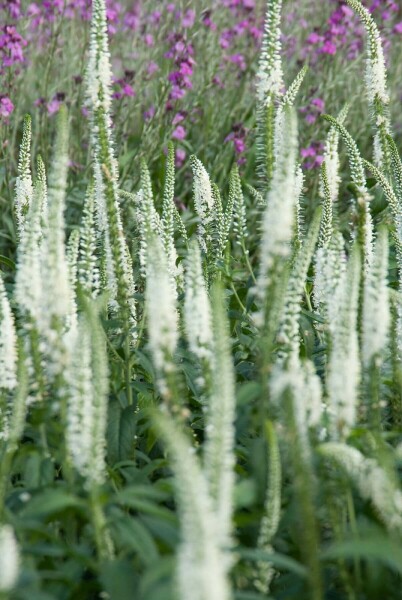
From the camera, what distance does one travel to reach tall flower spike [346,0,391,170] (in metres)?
5.02

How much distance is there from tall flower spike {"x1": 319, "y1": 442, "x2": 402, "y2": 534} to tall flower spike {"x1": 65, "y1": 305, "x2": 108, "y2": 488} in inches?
25.5

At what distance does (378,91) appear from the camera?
5.18 metres

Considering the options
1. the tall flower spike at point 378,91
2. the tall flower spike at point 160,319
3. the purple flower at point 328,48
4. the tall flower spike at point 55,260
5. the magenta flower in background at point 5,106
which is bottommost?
the tall flower spike at point 160,319

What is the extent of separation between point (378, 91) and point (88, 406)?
3.37 m

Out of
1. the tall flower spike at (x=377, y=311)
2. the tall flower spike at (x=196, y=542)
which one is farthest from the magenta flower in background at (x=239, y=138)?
the tall flower spike at (x=196, y=542)

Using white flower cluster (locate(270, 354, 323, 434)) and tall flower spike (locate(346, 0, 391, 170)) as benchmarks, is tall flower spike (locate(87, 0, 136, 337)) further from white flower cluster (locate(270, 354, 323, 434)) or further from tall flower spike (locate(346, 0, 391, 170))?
tall flower spike (locate(346, 0, 391, 170))

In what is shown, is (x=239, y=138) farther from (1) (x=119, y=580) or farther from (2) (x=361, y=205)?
(1) (x=119, y=580)

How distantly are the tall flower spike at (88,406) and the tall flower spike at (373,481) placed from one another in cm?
65

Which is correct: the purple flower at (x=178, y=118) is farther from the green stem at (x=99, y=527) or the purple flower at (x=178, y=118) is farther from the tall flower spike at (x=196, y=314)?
the green stem at (x=99, y=527)

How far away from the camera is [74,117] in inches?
319

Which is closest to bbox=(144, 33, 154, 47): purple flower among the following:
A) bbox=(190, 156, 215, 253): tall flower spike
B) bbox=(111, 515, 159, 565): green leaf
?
bbox=(190, 156, 215, 253): tall flower spike

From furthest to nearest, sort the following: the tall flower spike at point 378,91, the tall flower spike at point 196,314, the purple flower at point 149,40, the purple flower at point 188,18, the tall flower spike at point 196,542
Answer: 1. the purple flower at point 149,40
2. the purple flower at point 188,18
3. the tall flower spike at point 378,91
4. the tall flower spike at point 196,314
5. the tall flower spike at point 196,542

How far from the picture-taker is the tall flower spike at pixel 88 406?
2.48m

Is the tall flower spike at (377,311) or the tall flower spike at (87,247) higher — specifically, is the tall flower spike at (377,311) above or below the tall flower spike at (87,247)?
below
